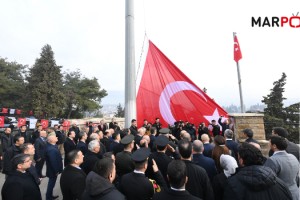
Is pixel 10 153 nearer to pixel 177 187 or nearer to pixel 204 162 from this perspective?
pixel 204 162

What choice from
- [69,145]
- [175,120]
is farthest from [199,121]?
[69,145]

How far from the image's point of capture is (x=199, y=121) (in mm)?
9117

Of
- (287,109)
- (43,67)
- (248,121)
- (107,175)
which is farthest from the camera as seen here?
(43,67)

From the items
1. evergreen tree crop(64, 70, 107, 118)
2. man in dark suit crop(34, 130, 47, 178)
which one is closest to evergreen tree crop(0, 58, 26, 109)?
evergreen tree crop(64, 70, 107, 118)

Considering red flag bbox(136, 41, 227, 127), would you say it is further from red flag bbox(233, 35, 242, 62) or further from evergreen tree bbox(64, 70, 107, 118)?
evergreen tree bbox(64, 70, 107, 118)

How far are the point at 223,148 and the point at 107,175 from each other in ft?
7.21

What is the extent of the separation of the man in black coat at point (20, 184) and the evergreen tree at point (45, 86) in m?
36.5

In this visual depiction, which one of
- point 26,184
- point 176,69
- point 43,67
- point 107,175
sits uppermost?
point 43,67

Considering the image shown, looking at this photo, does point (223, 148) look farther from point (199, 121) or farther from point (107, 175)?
point (199, 121)

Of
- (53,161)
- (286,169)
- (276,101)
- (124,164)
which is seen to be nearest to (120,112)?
(276,101)

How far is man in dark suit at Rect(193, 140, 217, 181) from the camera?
140 inches

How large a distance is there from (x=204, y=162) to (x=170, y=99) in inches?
220

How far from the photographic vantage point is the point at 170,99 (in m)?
9.07

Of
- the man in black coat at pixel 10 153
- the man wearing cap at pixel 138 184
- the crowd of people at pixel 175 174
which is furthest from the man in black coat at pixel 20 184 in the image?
the man in black coat at pixel 10 153
